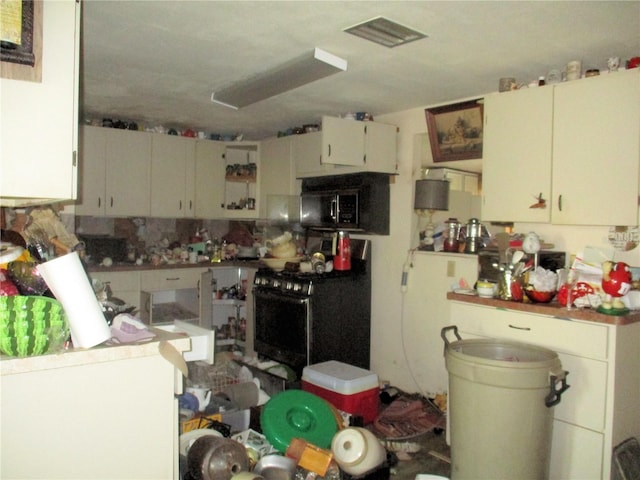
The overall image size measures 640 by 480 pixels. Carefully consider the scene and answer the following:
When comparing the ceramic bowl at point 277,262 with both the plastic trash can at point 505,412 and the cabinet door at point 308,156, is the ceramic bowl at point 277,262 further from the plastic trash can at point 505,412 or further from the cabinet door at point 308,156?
the plastic trash can at point 505,412

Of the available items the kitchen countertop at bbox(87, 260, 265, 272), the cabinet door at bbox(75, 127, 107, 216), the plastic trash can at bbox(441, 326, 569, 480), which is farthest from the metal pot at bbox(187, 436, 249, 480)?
the cabinet door at bbox(75, 127, 107, 216)

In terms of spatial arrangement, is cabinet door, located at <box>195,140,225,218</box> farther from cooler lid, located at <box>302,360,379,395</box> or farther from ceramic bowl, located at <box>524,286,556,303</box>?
ceramic bowl, located at <box>524,286,556,303</box>

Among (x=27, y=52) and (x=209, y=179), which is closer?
(x=27, y=52)

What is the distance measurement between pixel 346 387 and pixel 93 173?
3010mm

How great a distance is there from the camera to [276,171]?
4.86m

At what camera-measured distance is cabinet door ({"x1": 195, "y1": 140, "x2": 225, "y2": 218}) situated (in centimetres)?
506

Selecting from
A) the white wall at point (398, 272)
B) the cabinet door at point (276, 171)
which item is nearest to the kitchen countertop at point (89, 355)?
the white wall at point (398, 272)

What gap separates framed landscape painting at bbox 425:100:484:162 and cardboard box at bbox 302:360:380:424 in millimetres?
1695

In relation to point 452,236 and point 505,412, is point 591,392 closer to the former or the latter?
point 505,412

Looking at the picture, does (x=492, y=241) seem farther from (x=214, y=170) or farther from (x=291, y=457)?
(x=214, y=170)

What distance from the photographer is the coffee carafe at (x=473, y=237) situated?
11.6ft

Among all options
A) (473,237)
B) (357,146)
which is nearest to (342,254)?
(357,146)

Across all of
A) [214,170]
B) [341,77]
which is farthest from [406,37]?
[214,170]

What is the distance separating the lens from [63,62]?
1.37m
